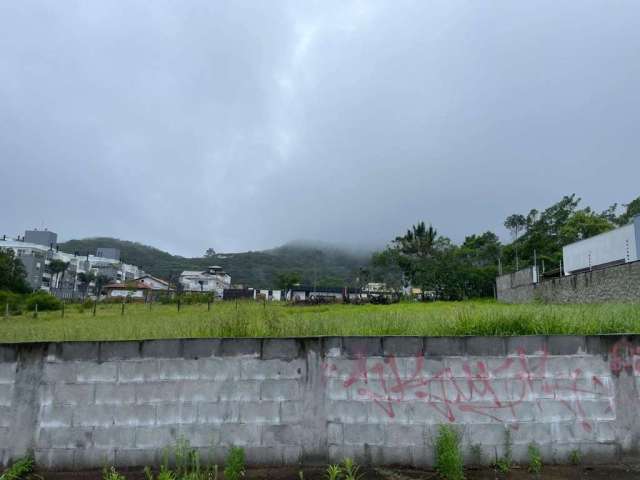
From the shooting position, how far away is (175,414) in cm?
440

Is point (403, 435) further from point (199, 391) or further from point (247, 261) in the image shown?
point (247, 261)

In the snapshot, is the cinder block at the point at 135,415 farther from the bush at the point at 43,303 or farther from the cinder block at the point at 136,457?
the bush at the point at 43,303

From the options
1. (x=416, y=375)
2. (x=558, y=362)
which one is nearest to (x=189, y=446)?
(x=416, y=375)

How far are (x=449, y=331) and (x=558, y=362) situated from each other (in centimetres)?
125

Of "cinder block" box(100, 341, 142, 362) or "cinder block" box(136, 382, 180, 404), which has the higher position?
"cinder block" box(100, 341, 142, 362)

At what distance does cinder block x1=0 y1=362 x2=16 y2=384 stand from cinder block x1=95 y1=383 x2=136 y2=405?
34.0 inches

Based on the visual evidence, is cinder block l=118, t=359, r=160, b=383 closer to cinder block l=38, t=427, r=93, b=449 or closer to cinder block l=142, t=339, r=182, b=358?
cinder block l=142, t=339, r=182, b=358

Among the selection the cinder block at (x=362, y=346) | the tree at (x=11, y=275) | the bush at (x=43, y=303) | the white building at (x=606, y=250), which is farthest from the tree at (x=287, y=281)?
the cinder block at (x=362, y=346)

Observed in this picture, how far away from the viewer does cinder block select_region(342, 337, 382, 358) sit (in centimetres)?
454

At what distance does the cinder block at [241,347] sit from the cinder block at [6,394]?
6.99 feet

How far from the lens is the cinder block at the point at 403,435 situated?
4.39 meters

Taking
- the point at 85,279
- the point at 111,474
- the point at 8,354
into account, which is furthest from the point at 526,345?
the point at 85,279

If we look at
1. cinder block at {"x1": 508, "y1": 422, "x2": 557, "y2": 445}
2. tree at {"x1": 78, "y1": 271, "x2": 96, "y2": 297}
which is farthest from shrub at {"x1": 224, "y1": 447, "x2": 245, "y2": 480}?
tree at {"x1": 78, "y1": 271, "x2": 96, "y2": 297}

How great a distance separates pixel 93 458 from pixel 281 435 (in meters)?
1.84
